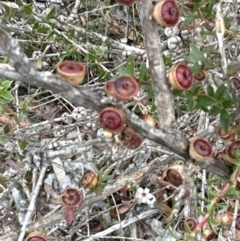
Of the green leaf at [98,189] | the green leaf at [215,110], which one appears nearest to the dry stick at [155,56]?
the green leaf at [215,110]

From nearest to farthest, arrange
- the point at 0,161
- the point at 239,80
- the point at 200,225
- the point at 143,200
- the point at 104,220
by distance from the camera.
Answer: the point at 200,225 → the point at 239,80 → the point at 143,200 → the point at 104,220 → the point at 0,161

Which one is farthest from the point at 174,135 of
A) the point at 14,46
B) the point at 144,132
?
the point at 14,46

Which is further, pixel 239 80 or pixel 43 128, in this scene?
pixel 43 128

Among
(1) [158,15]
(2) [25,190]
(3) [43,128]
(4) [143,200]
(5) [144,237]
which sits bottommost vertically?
(5) [144,237]

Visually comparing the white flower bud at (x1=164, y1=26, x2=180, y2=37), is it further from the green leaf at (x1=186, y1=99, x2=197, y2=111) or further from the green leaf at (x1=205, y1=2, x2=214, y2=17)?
the green leaf at (x1=186, y1=99, x2=197, y2=111)

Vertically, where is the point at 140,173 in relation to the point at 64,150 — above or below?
below

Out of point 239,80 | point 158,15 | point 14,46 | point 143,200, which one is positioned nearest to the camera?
point 14,46

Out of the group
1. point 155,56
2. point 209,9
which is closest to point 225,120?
point 155,56

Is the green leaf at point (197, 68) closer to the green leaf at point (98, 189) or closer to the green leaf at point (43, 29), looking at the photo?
the green leaf at point (98, 189)

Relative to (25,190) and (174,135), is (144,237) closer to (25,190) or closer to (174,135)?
(25,190)
